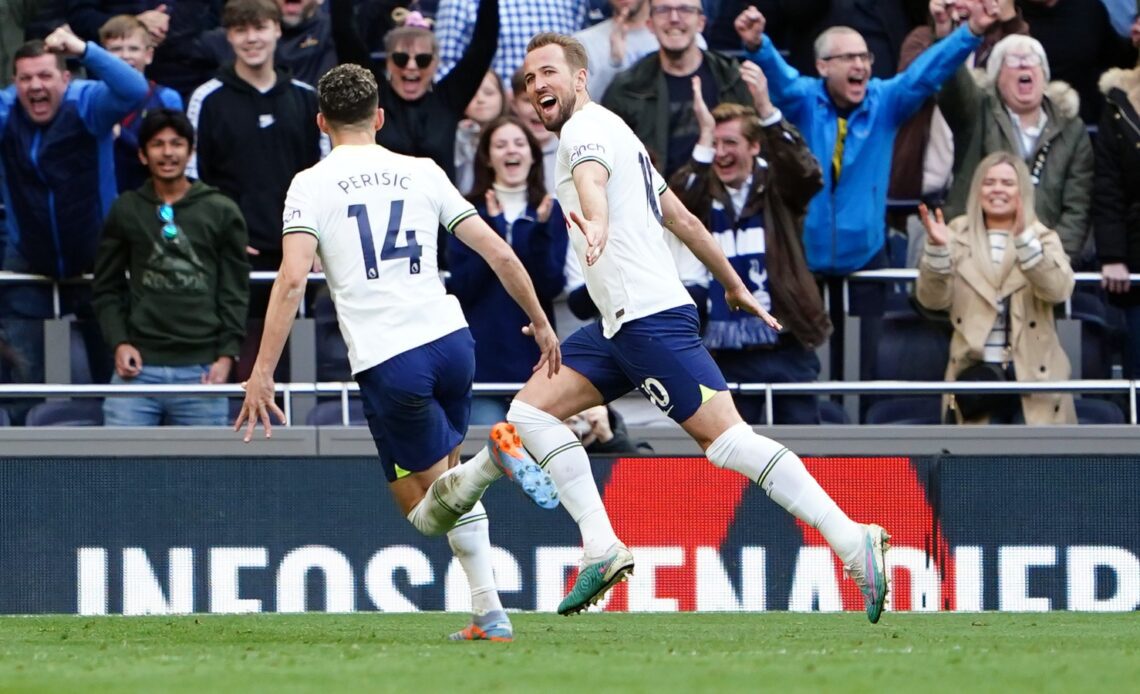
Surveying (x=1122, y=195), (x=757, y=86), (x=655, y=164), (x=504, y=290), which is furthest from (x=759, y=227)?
(x=1122, y=195)

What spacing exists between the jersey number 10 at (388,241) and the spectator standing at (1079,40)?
6.82 metres

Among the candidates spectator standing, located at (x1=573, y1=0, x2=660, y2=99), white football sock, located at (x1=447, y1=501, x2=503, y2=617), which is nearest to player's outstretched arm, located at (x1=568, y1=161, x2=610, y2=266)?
white football sock, located at (x1=447, y1=501, x2=503, y2=617)

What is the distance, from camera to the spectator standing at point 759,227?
11391 mm

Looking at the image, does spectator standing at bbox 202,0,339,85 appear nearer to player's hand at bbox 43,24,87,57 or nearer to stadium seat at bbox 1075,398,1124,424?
player's hand at bbox 43,24,87,57

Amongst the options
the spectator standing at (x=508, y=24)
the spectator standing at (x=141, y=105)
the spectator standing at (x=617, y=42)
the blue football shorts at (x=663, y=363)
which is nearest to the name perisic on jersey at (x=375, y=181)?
the blue football shorts at (x=663, y=363)

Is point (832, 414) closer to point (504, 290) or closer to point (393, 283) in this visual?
point (504, 290)

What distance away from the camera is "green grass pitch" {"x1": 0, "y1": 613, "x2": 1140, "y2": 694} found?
5.86 metres

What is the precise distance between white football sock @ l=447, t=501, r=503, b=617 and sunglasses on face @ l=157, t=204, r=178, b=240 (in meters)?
4.36

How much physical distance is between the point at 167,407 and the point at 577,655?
16.9 feet

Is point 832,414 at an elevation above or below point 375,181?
below

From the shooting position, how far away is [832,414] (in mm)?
11867

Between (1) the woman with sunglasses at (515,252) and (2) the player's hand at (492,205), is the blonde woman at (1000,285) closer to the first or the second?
(1) the woman with sunglasses at (515,252)

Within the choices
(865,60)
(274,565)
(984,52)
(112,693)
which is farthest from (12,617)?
(984,52)

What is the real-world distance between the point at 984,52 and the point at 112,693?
338 inches
